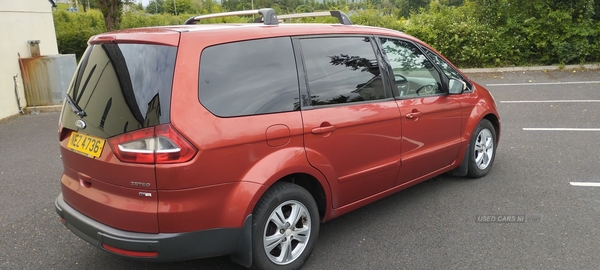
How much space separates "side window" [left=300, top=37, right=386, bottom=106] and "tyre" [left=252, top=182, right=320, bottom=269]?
27.6 inches

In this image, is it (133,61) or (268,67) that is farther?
(268,67)

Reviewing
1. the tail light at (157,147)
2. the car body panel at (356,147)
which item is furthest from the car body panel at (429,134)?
the tail light at (157,147)

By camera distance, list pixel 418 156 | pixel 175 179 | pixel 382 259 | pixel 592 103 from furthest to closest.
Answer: pixel 592 103
pixel 418 156
pixel 382 259
pixel 175 179

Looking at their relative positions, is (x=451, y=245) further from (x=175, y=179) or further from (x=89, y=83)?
(x=89, y=83)

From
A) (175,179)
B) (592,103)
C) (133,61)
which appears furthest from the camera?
(592,103)

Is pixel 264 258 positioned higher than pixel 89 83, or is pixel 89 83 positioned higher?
pixel 89 83

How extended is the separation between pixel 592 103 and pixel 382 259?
26.6 ft

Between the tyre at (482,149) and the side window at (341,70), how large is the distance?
66.1 inches

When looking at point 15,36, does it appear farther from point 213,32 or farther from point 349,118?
point 349,118

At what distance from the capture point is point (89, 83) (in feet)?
10.6

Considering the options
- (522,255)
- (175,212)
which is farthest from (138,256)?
(522,255)

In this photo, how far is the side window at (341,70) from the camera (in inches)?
140

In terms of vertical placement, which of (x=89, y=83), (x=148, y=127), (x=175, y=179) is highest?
(x=89, y=83)

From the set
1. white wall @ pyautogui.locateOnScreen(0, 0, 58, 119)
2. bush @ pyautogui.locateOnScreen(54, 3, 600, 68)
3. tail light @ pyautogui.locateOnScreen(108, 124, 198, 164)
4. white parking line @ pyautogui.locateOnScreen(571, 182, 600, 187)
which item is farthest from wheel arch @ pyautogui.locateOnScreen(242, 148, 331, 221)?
bush @ pyautogui.locateOnScreen(54, 3, 600, 68)
